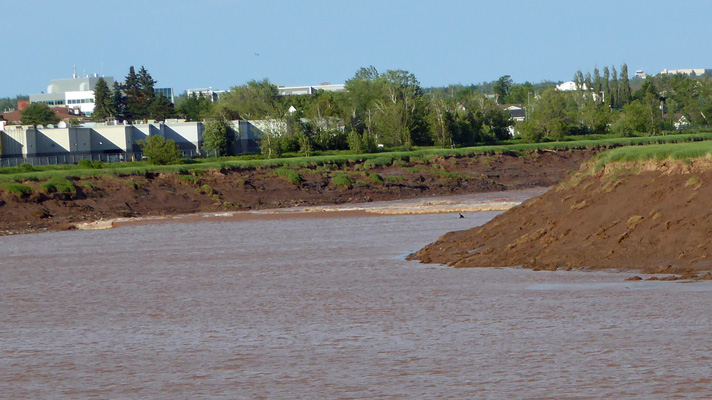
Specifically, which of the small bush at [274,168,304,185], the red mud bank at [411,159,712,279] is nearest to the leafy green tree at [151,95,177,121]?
the small bush at [274,168,304,185]

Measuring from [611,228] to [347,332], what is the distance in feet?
29.7

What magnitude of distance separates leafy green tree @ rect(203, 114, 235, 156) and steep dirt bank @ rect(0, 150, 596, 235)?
2567 centimetres

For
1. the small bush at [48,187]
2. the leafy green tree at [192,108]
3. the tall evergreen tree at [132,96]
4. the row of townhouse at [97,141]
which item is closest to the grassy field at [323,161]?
the small bush at [48,187]

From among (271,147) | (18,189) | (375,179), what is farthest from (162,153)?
(18,189)

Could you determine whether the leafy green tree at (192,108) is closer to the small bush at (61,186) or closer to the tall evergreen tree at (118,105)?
the tall evergreen tree at (118,105)

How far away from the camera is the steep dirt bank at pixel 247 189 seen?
51.3 meters

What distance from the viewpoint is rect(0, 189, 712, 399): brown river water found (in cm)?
1144

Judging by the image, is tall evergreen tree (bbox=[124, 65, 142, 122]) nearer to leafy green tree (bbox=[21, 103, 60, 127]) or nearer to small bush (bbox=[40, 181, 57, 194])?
leafy green tree (bbox=[21, 103, 60, 127])

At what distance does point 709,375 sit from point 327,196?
52164 millimetres

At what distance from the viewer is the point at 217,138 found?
9562 centimetres

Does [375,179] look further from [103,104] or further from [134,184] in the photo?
[103,104]

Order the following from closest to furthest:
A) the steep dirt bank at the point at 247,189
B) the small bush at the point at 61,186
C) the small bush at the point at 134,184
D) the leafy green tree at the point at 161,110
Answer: the steep dirt bank at the point at 247,189, the small bush at the point at 61,186, the small bush at the point at 134,184, the leafy green tree at the point at 161,110

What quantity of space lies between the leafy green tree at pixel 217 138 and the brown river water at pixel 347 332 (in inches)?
2722

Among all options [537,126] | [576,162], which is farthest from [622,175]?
[537,126]
